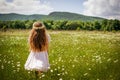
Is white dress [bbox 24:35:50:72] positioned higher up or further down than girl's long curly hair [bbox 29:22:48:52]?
further down

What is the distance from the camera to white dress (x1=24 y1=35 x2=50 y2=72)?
26.8ft

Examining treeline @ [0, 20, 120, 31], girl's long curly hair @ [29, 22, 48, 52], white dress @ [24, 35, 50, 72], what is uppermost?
girl's long curly hair @ [29, 22, 48, 52]

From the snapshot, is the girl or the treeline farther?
the treeline

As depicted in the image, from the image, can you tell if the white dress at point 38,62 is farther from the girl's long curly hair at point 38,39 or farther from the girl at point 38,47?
the girl's long curly hair at point 38,39

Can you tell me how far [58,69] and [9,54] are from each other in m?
3.55

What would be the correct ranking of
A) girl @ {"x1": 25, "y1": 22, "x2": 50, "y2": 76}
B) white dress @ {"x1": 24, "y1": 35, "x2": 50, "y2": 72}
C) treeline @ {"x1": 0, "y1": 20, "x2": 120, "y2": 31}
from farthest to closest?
treeline @ {"x1": 0, "y1": 20, "x2": 120, "y2": 31} < girl @ {"x1": 25, "y1": 22, "x2": 50, "y2": 76} < white dress @ {"x1": 24, "y1": 35, "x2": 50, "y2": 72}

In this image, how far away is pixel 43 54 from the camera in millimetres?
8438

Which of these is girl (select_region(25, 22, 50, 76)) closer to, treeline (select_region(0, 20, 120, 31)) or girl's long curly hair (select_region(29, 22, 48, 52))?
girl's long curly hair (select_region(29, 22, 48, 52))

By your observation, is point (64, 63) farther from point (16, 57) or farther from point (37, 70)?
point (16, 57)

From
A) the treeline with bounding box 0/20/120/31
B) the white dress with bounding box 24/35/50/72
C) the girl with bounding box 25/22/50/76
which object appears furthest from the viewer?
the treeline with bounding box 0/20/120/31

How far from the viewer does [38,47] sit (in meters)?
8.42

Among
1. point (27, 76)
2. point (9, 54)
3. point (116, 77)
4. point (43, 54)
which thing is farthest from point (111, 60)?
point (9, 54)

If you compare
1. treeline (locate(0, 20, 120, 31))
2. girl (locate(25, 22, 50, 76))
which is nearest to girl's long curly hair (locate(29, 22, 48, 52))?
girl (locate(25, 22, 50, 76))

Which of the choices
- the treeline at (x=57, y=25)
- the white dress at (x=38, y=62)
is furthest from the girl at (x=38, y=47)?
the treeline at (x=57, y=25)
